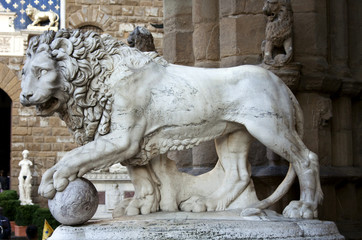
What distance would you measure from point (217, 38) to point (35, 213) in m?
11.1

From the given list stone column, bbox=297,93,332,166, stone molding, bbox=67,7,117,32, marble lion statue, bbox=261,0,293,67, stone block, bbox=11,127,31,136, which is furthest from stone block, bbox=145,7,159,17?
marble lion statue, bbox=261,0,293,67

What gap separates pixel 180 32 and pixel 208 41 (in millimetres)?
649

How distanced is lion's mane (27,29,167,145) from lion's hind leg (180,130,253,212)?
83 centimetres

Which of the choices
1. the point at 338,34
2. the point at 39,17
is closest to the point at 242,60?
the point at 338,34

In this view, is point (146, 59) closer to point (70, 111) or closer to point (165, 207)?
point (70, 111)

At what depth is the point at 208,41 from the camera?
22.8ft

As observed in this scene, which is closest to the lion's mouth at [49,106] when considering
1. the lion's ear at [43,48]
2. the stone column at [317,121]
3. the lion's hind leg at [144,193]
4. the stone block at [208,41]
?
the lion's ear at [43,48]

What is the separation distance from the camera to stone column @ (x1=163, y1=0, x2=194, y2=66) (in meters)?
7.49

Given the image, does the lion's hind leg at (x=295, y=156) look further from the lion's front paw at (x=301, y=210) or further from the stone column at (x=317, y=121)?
the stone column at (x=317, y=121)

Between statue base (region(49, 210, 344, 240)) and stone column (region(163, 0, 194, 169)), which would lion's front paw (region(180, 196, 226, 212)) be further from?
stone column (region(163, 0, 194, 169))

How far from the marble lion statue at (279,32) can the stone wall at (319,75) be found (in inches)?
8.7

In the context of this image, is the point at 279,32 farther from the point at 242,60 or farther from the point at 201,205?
the point at 201,205

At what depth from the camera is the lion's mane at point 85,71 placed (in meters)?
4.98

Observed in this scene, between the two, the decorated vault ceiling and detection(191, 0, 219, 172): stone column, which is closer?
detection(191, 0, 219, 172): stone column
